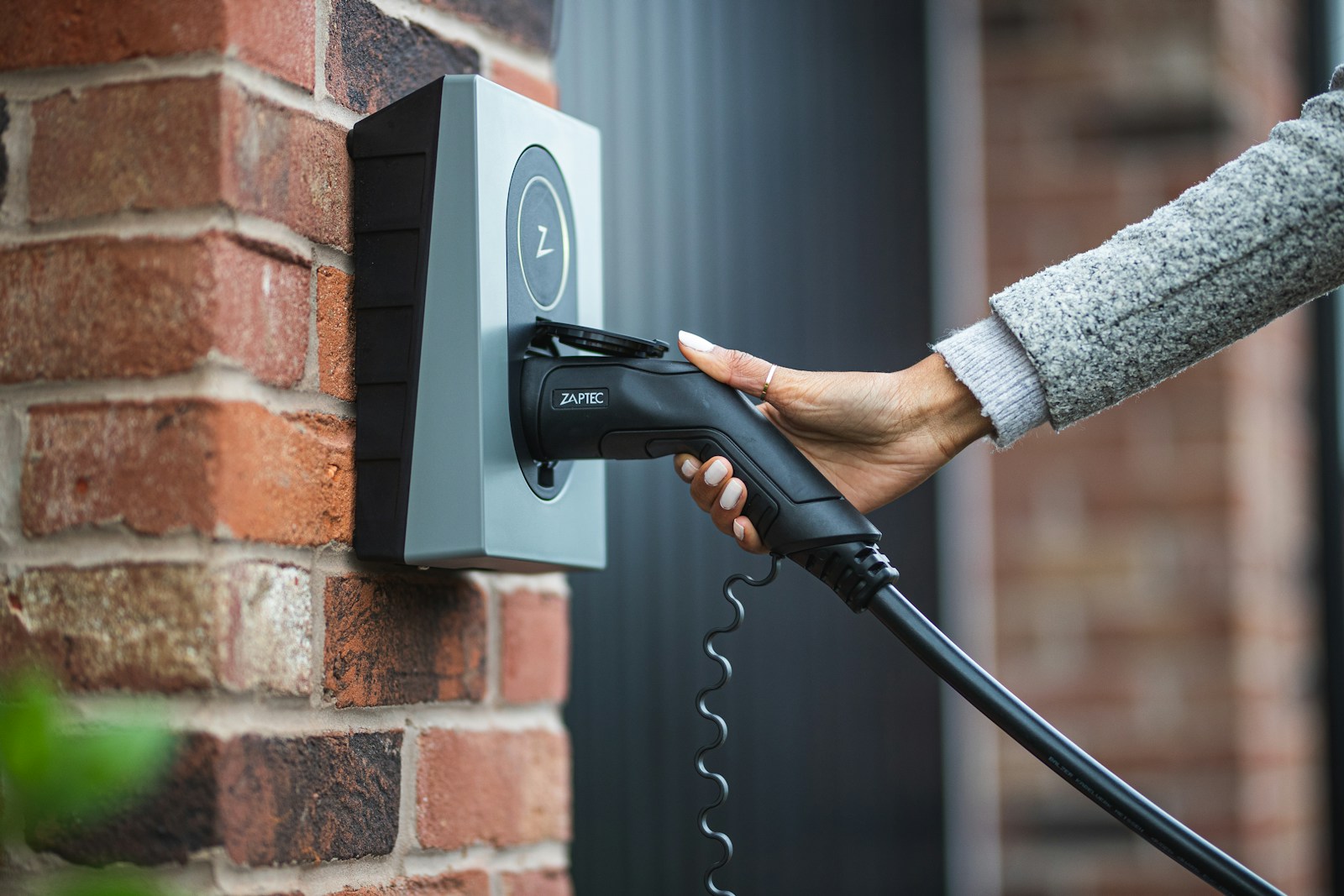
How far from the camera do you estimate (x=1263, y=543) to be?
2.43m

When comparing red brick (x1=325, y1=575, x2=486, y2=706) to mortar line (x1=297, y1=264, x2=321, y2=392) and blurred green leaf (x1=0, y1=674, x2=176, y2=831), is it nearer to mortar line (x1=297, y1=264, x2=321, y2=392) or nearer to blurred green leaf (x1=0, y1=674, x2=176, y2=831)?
mortar line (x1=297, y1=264, x2=321, y2=392)

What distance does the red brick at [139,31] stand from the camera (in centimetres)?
71

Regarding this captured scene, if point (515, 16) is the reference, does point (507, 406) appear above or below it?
below

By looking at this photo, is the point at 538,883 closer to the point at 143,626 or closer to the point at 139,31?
the point at 143,626

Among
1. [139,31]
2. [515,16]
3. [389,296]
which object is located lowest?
[389,296]

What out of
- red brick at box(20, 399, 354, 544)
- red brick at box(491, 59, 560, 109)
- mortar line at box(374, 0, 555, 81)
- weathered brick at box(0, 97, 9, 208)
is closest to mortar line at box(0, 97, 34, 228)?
weathered brick at box(0, 97, 9, 208)

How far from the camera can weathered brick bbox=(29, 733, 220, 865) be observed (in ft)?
2.19

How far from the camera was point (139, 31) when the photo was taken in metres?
0.71

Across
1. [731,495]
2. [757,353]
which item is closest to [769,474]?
[731,495]

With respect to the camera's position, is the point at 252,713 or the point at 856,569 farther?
the point at 856,569

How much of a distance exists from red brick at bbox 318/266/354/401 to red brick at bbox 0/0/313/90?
12cm

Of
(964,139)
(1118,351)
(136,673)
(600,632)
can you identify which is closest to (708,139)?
(600,632)

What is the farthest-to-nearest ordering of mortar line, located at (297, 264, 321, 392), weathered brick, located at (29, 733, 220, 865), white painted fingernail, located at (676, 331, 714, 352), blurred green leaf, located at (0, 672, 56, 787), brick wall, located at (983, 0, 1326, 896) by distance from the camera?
brick wall, located at (983, 0, 1326, 896), white painted fingernail, located at (676, 331, 714, 352), mortar line, located at (297, 264, 321, 392), weathered brick, located at (29, 733, 220, 865), blurred green leaf, located at (0, 672, 56, 787)

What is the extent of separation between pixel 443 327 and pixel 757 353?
1140mm
